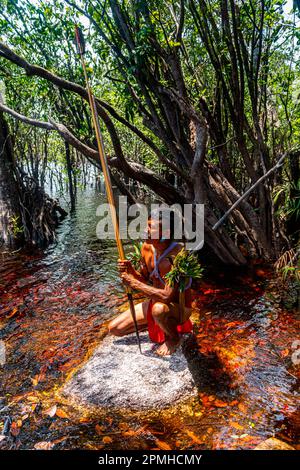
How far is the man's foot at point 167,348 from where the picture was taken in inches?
160

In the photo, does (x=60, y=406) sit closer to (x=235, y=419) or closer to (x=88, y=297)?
(x=235, y=419)

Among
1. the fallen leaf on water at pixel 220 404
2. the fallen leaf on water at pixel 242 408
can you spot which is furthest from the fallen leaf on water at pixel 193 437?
the fallen leaf on water at pixel 242 408

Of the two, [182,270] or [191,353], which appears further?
[191,353]

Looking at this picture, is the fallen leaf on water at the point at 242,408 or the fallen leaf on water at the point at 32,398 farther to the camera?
the fallen leaf on water at the point at 32,398

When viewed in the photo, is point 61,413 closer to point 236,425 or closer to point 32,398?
point 32,398

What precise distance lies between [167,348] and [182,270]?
1140 millimetres

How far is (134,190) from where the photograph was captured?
26938 millimetres

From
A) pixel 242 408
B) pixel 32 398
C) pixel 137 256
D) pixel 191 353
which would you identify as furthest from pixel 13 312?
pixel 242 408

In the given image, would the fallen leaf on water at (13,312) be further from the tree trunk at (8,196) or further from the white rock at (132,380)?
the tree trunk at (8,196)

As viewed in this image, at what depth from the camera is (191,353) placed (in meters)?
4.51

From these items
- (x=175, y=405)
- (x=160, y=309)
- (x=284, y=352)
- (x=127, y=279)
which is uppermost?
(x=127, y=279)

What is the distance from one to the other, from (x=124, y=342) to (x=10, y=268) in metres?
5.75

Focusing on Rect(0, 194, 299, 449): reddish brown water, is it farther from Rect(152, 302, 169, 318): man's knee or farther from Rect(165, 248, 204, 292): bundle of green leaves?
Rect(165, 248, 204, 292): bundle of green leaves

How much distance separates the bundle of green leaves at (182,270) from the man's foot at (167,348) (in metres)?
0.81
